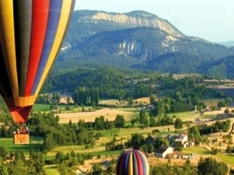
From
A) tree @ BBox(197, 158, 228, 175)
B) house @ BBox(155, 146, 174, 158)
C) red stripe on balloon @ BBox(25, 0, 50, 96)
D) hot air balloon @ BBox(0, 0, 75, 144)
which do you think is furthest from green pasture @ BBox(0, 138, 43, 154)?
red stripe on balloon @ BBox(25, 0, 50, 96)

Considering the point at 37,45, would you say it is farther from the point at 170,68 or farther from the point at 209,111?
the point at 170,68

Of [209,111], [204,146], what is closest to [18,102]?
[204,146]

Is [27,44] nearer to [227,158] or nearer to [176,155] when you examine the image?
[176,155]

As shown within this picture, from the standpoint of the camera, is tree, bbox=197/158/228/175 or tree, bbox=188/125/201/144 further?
tree, bbox=188/125/201/144

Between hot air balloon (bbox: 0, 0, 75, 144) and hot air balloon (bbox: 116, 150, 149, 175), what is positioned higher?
hot air balloon (bbox: 0, 0, 75, 144)

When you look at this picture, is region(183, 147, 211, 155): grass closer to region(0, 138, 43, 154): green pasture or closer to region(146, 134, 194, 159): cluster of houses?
region(146, 134, 194, 159): cluster of houses

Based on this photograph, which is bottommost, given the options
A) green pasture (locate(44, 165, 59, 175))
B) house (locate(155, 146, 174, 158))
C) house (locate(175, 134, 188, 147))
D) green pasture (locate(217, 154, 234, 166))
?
green pasture (locate(217, 154, 234, 166))

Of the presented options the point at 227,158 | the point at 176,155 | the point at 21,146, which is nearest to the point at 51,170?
the point at 176,155
